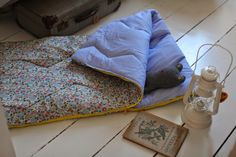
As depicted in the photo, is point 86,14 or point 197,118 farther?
point 86,14

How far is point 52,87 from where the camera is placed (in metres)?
1.58

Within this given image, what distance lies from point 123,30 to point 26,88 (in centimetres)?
52

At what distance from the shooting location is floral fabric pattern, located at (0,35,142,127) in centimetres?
149

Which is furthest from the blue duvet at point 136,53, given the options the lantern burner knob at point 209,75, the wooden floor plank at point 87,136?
the lantern burner knob at point 209,75

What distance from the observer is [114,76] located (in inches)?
63.4

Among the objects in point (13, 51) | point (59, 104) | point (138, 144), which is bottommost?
point (138, 144)

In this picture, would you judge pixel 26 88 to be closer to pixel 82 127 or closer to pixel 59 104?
pixel 59 104

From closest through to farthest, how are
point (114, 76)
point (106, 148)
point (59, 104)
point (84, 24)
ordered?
point (106, 148)
point (59, 104)
point (114, 76)
point (84, 24)

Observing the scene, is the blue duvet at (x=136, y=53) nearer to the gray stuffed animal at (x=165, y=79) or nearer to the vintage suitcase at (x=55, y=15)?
the gray stuffed animal at (x=165, y=79)

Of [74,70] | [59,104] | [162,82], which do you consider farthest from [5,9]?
[162,82]

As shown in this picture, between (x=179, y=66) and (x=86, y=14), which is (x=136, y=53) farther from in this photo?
(x=86, y=14)

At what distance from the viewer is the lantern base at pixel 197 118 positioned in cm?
146

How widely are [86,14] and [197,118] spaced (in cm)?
82

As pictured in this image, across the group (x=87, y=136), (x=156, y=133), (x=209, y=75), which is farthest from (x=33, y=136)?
(x=209, y=75)
